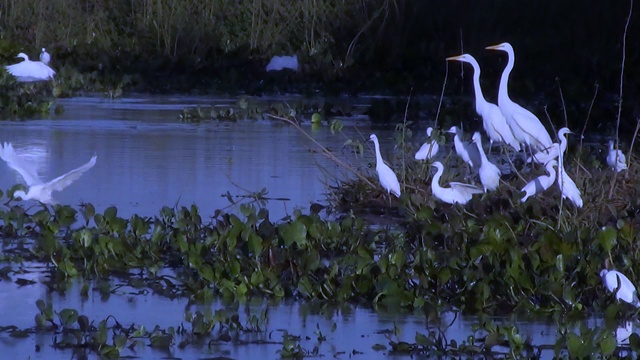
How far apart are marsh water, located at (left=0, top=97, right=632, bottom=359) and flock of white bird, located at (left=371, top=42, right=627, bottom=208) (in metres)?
0.68

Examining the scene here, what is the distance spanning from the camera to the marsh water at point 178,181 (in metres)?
5.66

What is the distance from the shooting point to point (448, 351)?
530 cm

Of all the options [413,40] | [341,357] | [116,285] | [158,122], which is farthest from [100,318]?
[413,40]

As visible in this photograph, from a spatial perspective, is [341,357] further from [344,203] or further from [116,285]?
[344,203]

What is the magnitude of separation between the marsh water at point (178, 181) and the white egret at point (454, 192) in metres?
0.95

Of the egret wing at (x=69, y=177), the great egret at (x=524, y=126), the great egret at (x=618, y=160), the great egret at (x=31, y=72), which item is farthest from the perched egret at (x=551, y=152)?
the great egret at (x=31, y=72)

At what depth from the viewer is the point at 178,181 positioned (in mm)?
10070

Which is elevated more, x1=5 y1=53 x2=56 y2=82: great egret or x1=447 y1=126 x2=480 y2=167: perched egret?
x1=5 y1=53 x2=56 y2=82: great egret

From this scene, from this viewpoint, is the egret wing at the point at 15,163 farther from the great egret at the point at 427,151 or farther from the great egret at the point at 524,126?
the great egret at the point at 524,126

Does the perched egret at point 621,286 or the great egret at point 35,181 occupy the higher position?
the great egret at point 35,181

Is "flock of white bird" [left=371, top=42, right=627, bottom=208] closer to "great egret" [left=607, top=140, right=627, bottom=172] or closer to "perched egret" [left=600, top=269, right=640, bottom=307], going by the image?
"great egret" [left=607, top=140, right=627, bottom=172]

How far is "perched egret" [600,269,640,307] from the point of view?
589 cm

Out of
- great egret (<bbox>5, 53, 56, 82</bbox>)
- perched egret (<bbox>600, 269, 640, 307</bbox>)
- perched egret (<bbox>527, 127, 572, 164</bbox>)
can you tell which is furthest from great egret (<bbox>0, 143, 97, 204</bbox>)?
great egret (<bbox>5, 53, 56, 82</bbox>)

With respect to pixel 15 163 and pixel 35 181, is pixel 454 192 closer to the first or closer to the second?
pixel 35 181
